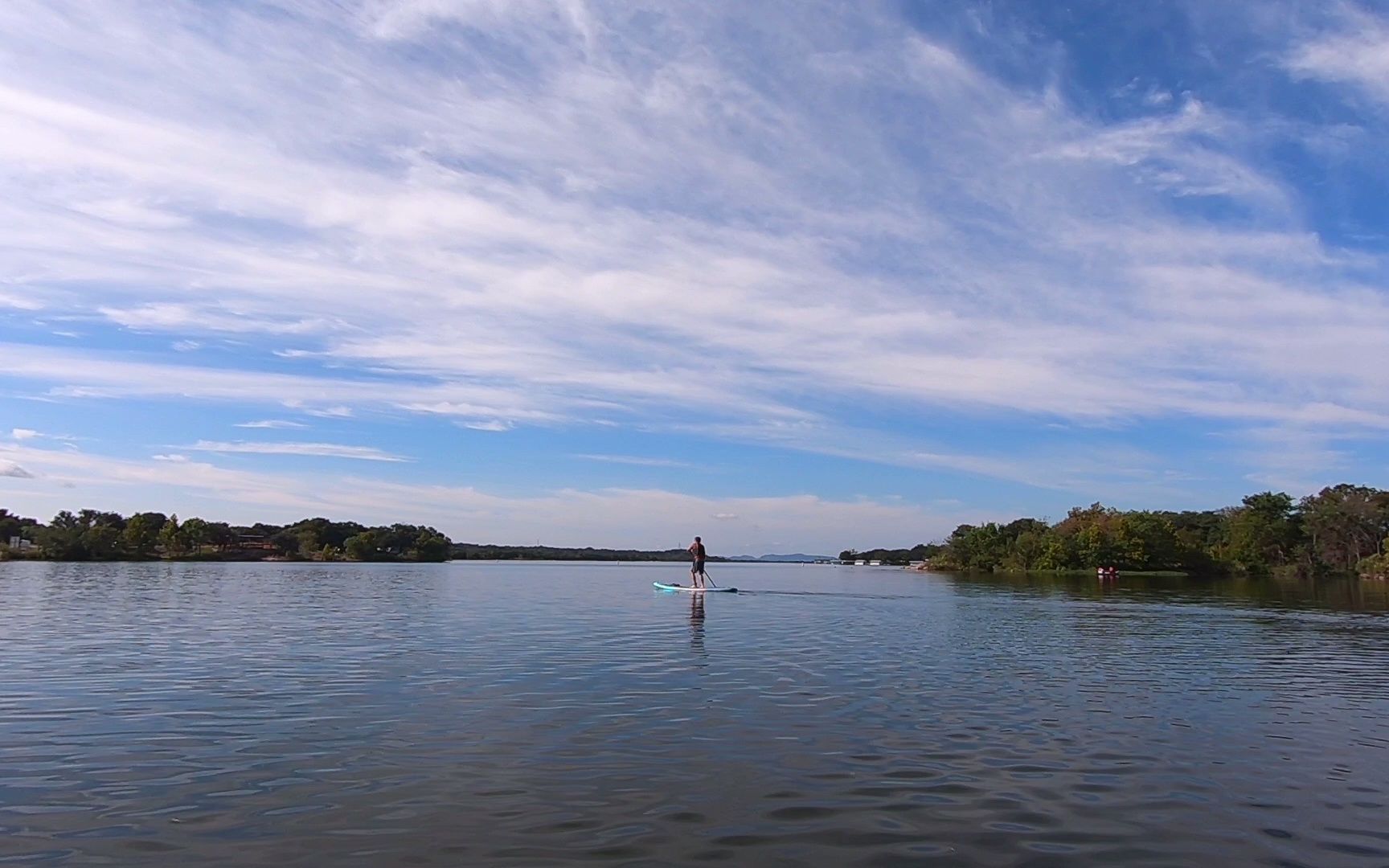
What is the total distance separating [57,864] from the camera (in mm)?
8984

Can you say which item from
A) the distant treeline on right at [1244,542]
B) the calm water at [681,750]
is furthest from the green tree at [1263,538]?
the calm water at [681,750]

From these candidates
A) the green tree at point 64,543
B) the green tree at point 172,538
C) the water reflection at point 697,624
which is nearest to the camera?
the water reflection at point 697,624

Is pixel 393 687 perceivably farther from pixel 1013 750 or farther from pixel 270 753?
pixel 1013 750

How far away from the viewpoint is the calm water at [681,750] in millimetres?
10000

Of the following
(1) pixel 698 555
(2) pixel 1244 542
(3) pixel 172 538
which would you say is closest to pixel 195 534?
(3) pixel 172 538

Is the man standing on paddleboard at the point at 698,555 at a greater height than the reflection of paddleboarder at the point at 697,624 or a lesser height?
greater

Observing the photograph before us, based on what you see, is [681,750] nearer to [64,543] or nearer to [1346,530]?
[1346,530]

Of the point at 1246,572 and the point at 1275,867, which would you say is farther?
the point at 1246,572

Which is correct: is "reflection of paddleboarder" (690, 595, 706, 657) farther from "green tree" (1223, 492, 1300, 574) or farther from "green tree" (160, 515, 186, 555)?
"green tree" (160, 515, 186, 555)

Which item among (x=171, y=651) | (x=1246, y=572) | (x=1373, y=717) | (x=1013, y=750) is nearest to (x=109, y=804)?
(x=1013, y=750)

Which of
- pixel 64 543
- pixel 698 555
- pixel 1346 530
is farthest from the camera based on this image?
pixel 64 543

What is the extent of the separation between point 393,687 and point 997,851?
13736 millimetres

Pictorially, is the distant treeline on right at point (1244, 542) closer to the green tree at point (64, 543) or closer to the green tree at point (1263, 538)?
the green tree at point (1263, 538)

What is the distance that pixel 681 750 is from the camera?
46.3 feet
